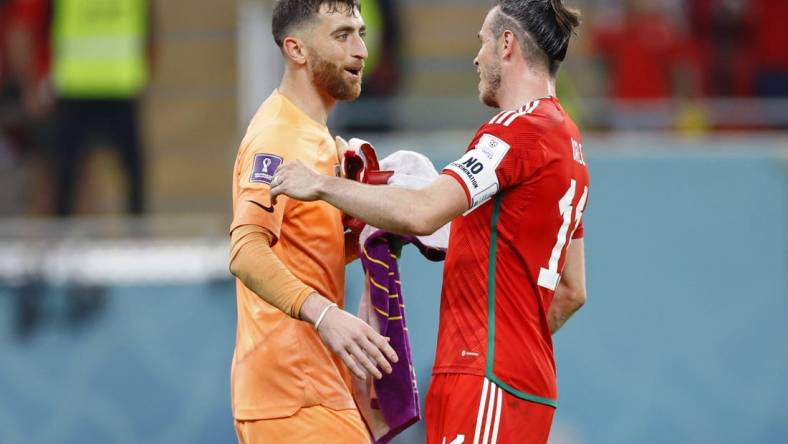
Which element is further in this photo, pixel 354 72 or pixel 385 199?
pixel 354 72

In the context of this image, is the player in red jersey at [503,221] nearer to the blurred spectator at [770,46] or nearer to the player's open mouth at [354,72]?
the player's open mouth at [354,72]

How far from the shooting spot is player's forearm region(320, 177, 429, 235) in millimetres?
4164

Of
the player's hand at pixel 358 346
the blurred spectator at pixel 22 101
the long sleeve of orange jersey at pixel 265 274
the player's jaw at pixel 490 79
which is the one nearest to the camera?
the player's hand at pixel 358 346

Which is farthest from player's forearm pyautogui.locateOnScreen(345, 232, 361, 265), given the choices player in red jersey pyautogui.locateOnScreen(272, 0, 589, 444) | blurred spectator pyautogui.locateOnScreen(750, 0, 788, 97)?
blurred spectator pyautogui.locateOnScreen(750, 0, 788, 97)

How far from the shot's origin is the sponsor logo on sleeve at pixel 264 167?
434 centimetres

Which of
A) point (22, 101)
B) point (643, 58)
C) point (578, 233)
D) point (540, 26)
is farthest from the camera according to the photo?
point (643, 58)

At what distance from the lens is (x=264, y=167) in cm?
437

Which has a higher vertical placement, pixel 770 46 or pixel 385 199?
pixel 770 46

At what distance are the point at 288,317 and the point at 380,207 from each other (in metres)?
0.57

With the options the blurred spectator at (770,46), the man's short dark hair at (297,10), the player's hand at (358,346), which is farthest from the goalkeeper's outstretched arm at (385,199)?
the blurred spectator at (770,46)

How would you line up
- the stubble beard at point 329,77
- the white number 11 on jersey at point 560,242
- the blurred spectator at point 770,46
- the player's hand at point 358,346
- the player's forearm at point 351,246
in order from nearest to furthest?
the player's hand at point 358,346
the white number 11 on jersey at point 560,242
the stubble beard at point 329,77
the player's forearm at point 351,246
the blurred spectator at point 770,46

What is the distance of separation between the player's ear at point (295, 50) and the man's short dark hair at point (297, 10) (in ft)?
0.12

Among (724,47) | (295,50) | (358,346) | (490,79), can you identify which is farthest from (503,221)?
(724,47)

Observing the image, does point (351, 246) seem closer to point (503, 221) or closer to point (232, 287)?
point (503, 221)
